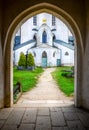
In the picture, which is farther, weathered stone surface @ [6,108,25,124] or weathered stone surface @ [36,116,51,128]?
weathered stone surface @ [6,108,25,124]

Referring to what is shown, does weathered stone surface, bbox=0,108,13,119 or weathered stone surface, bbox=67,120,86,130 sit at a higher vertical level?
weathered stone surface, bbox=0,108,13,119

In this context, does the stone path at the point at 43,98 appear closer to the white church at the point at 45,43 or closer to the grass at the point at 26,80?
the grass at the point at 26,80

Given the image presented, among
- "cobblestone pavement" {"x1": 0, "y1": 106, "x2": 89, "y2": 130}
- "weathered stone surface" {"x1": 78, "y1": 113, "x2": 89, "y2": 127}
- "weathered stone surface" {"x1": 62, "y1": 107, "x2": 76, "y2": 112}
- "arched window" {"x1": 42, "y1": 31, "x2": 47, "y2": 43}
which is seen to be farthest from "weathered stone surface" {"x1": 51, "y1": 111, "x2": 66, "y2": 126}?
"arched window" {"x1": 42, "y1": 31, "x2": 47, "y2": 43}

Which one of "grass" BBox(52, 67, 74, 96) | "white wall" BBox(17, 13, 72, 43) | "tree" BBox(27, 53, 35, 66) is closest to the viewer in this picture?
"grass" BBox(52, 67, 74, 96)

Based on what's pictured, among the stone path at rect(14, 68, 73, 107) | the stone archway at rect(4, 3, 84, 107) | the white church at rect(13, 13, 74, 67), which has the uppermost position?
the white church at rect(13, 13, 74, 67)

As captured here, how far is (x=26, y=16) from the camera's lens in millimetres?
6617

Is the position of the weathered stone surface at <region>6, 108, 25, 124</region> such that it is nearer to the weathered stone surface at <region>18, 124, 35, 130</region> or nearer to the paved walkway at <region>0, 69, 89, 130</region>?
the paved walkway at <region>0, 69, 89, 130</region>

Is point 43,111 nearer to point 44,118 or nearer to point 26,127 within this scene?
point 44,118

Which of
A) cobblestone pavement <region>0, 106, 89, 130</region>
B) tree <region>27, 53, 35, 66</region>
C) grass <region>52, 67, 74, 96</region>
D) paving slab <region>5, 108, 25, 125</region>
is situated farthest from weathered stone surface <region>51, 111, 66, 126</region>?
tree <region>27, 53, 35, 66</region>

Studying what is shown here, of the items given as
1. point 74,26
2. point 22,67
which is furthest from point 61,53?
point 74,26

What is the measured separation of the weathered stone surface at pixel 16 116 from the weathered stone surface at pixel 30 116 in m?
0.10

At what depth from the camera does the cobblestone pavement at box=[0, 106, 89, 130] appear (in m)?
4.50

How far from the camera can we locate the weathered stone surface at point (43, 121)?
15.2 ft

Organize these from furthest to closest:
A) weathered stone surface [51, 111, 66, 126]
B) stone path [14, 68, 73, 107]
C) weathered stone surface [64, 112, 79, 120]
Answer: stone path [14, 68, 73, 107], weathered stone surface [64, 112, 79, 120], weathered stone surface [51, 111, 66, 126]
